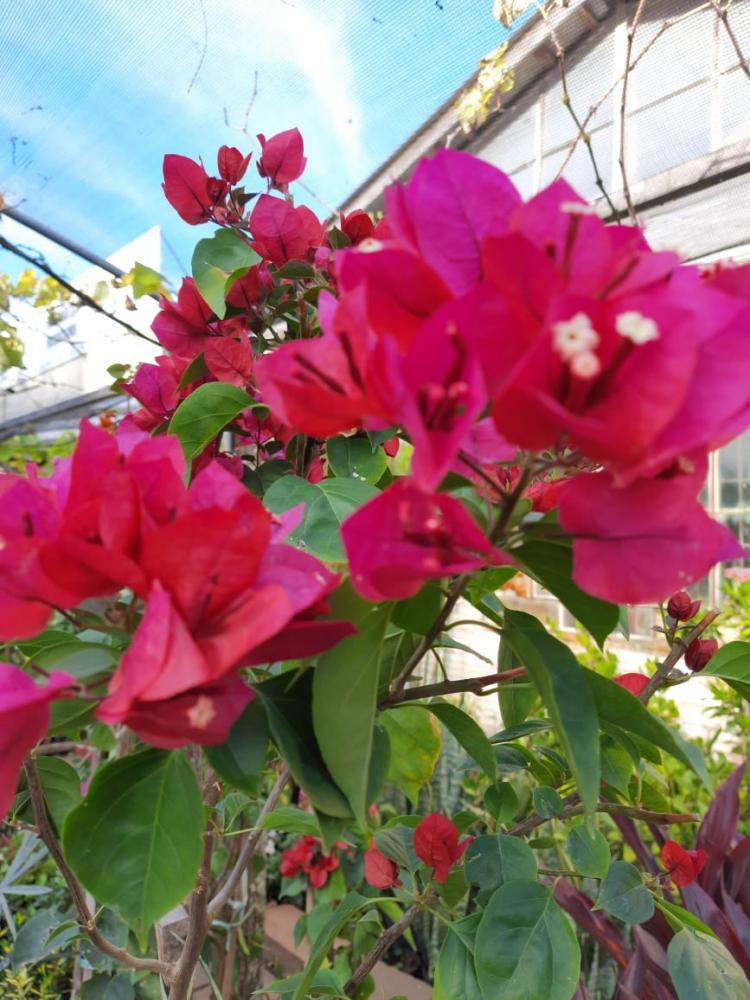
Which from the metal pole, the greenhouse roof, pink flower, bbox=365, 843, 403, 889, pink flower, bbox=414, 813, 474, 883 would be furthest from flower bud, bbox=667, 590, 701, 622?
the metal pole

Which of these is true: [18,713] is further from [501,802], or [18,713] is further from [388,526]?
[501,802]

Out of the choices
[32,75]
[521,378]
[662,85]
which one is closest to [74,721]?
[521,378]

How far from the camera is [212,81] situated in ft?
5.05

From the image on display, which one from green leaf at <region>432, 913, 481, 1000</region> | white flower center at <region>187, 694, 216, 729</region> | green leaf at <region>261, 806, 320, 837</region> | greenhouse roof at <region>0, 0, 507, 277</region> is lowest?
green leaf at <region>432, 913, 481, 1000</region>

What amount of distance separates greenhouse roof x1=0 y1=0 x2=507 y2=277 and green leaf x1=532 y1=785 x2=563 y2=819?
1.06 m

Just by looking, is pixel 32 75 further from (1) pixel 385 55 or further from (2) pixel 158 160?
(1) pixel 385 55

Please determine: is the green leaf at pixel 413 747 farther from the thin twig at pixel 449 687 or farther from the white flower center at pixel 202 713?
the white flower center at pixel 202 713

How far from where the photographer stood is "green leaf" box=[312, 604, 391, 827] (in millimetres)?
253

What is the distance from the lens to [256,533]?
0.25m

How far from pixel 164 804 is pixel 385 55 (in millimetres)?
1582

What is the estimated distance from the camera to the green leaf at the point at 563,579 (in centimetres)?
29

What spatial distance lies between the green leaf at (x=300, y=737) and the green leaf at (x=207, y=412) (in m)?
0.30

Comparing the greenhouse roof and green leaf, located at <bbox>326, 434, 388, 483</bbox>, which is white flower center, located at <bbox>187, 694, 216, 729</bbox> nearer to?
green leaf, located at <bbox>326, 434, 388, 483</bbox>

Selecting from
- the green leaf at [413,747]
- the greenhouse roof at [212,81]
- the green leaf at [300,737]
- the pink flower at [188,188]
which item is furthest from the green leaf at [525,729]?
the greenhouse roof at [212,81]
